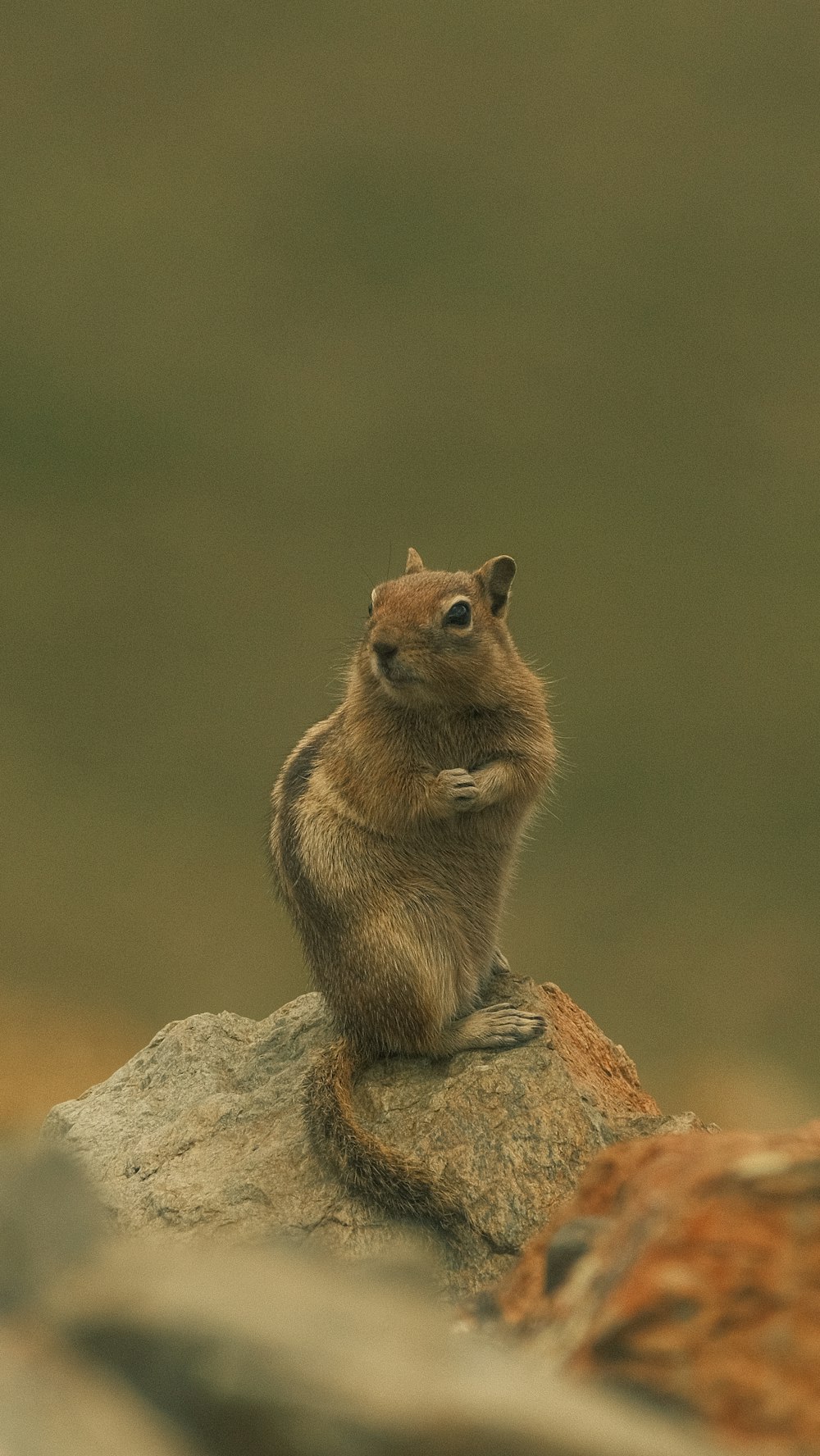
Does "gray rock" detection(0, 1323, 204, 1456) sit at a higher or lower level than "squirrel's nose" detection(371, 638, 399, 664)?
lower

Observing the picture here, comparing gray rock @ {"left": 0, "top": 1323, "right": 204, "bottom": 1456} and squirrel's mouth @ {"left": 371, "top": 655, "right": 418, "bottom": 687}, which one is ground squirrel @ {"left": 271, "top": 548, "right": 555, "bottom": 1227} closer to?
squirrel's mouth @ {"left": 371, "top": 655, "right": 418, "bottom": 687}

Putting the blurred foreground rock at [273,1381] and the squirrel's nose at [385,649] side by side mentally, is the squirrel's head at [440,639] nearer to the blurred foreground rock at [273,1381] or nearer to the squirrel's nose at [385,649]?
the squirrel's nose at [385,649]

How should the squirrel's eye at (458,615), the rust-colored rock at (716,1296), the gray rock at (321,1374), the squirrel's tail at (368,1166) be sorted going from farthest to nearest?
1. the squirrel's eye at (458,615)
2. the squirrel's tail at (368,1166)
3. the rust-colored rock at (716,1296)
4. the gray rock at (321,1374)

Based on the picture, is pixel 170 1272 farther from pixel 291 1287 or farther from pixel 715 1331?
pixel 715 1331

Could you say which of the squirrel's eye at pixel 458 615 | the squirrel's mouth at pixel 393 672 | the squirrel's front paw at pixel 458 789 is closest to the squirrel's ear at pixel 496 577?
the squirrel's eye at pixel 458 615

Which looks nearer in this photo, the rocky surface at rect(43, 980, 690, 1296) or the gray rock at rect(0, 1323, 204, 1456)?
the gray rock at rect(0, 1323, 204, 1456)

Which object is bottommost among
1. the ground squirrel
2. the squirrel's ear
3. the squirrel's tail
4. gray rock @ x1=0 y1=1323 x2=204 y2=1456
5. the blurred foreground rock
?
gray rock @ x1=0 y1=1323 x2=204 y2=1456

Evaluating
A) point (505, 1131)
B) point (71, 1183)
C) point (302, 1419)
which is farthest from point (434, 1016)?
point (302, 1419)

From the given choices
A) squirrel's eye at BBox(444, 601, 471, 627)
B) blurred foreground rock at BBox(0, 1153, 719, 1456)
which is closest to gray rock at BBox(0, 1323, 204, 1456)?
blurred foreground rock at BBox(0, 1153, 719, 1456)
